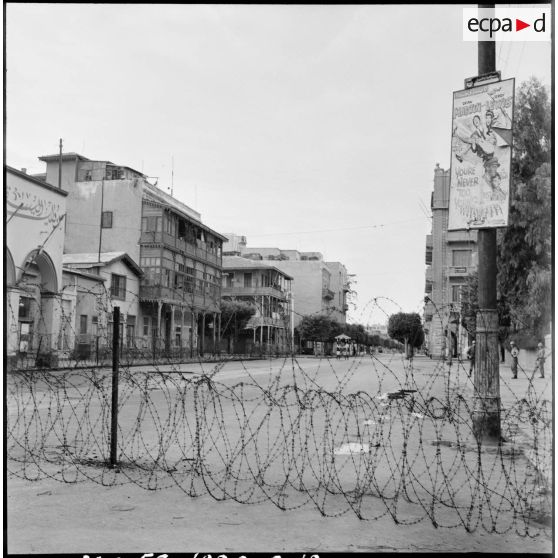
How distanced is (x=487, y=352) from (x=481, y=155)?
8.41 ft

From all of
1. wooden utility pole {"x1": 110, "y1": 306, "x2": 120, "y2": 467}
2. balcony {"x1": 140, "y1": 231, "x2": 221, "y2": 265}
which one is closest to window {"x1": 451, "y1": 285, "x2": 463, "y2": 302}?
balcony {"x1": 140, "y1": 231, "x2": 221, "y2": 265}

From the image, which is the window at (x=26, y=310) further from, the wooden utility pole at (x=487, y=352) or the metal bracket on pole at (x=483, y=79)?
the metal bracket on pole at (x=483, y=79)

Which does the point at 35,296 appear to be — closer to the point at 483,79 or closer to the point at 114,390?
the point at 114,390

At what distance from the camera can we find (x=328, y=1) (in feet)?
15.7

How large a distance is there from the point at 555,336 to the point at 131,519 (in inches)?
135

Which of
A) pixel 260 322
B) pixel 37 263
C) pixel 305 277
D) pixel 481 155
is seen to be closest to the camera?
pixel 481 155

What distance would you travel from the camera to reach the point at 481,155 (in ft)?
26.7

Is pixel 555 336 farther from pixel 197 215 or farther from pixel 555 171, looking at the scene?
pixel 197 215

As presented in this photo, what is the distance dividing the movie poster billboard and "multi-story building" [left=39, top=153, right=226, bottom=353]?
2585 cm

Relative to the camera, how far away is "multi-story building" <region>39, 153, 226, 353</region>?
3850cm

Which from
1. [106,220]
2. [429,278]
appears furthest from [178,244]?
[429,278]

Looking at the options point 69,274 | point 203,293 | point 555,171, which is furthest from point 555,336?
point 203,293

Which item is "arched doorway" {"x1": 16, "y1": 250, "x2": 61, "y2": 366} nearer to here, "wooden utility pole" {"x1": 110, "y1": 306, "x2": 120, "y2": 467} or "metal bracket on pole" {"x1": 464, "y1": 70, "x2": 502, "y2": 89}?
"wooden utility pole" {"x1": 110, "y1": 306, "x2": 120, "y2": 467}

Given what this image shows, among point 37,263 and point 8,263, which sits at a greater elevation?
point 37,263
